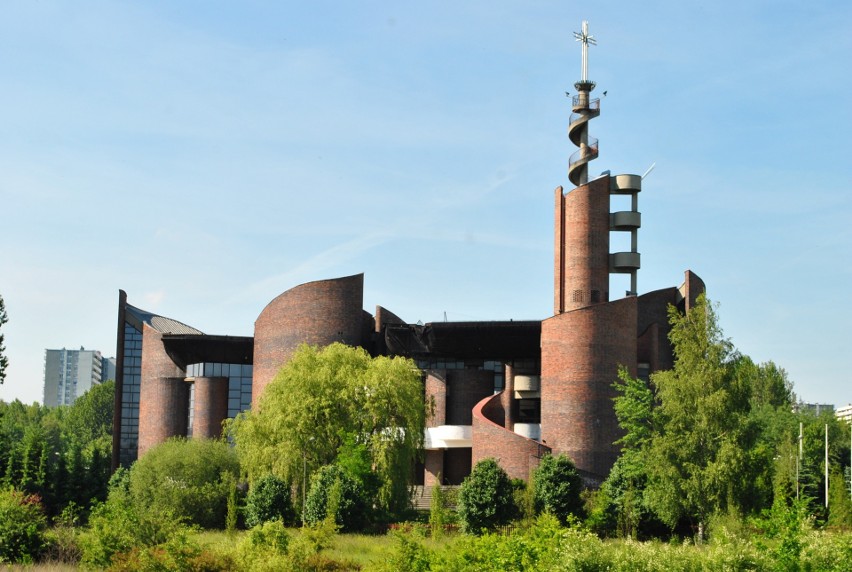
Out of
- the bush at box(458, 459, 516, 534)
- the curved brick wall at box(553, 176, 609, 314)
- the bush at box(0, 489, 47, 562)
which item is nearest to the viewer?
the bush at box(0, 489, 47, 562)

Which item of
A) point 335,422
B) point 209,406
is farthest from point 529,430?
point 209,406

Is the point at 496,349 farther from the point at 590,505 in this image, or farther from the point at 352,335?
the point at 590,505

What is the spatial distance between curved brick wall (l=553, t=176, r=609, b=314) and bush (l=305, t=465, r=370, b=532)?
650 inches

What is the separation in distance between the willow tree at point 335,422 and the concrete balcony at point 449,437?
11.0 m

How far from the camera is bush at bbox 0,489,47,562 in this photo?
40.0 meters

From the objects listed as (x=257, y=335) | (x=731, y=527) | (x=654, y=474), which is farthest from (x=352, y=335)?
(x=731, y=527)

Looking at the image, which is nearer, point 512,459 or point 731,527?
point 731,527

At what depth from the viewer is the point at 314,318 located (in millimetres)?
72375

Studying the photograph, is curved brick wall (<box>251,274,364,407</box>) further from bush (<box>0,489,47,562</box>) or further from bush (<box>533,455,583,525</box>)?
bush (<box>0,489,47,562</box>)

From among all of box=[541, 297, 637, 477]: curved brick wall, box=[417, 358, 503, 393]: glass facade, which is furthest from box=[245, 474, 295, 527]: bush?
box=[417, 358, 503, 393]: glass facade

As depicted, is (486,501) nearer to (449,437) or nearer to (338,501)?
(338,501)

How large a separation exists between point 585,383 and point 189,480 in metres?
20.1

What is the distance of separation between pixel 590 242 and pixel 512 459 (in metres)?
12.7

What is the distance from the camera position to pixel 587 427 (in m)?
59.2
